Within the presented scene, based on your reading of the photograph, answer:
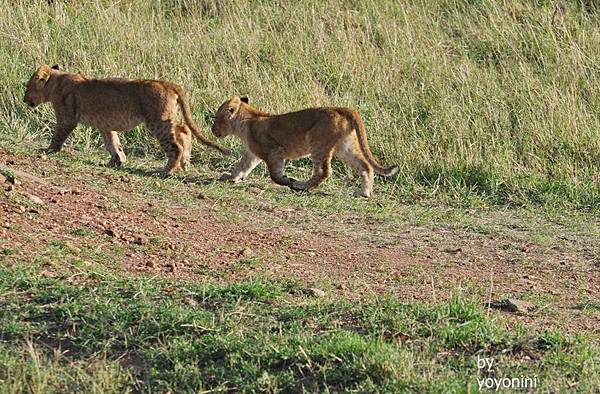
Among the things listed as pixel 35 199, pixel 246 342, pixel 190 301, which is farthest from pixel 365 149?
pixel 246 342

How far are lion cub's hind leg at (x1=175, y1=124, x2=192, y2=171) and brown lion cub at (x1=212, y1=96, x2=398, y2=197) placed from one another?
375mm

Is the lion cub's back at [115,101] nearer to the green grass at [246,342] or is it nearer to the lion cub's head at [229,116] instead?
the lion cub's head at [229,116]

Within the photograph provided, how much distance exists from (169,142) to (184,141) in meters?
0.19

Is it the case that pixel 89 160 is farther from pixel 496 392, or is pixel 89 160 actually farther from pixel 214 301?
pixel 496 392

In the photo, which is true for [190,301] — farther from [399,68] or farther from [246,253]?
[399,68]

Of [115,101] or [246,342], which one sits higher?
[115,101]

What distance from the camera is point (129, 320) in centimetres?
575

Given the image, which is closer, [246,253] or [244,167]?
[246,253]

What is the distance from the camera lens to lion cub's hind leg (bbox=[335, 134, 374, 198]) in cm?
952

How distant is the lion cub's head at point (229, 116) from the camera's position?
9.77 m

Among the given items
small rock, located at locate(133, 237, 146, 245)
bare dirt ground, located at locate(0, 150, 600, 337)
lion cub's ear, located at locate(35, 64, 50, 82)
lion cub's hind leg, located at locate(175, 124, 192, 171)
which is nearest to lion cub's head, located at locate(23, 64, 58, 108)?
lion cub's ear, located at locate(35, 64, 50, 82)

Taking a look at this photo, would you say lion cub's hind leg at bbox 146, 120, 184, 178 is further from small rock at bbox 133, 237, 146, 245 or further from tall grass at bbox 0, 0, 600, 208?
small rock at bbox 133, 237, 146, 245

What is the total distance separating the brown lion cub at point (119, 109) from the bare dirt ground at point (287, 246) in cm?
57

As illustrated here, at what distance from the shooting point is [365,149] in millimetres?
9438
